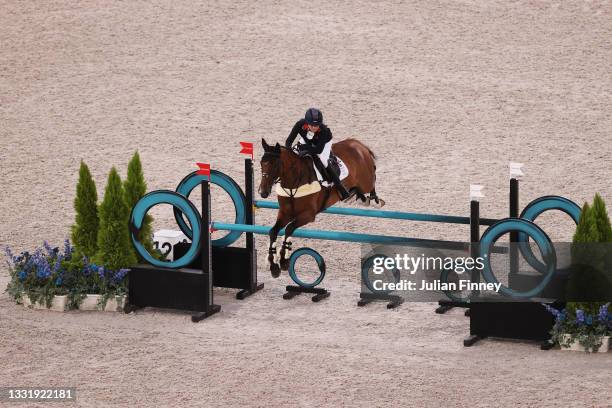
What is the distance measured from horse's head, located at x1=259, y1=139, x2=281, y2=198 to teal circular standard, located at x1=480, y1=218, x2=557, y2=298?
2894 mm

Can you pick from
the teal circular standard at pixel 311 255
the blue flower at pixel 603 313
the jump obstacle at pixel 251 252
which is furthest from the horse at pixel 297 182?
the blue flower at pixel 603 313

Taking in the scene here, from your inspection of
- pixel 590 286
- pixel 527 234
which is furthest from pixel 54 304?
pixel 590 286

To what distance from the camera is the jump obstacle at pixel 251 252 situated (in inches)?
657

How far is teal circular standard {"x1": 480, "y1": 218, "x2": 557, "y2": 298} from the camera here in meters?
16.2

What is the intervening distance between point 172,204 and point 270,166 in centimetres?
231

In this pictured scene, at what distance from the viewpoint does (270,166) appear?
1653 cm

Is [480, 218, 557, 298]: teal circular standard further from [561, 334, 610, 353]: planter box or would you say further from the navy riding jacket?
the navy riding jacket

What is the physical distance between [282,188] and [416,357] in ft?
9.65

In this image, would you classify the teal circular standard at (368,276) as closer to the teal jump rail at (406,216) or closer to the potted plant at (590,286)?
the teal jump rail at (406,216)

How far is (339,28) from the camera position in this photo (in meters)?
30.5

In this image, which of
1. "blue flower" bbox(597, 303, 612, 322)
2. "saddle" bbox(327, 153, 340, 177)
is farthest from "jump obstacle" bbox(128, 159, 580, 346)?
"saddle" bbox(327, 153, 340, 177)

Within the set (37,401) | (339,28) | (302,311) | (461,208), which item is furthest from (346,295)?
(339,28)

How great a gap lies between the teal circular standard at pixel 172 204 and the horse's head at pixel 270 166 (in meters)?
1.64

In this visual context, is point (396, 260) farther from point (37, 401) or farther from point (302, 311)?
point (37, 401)
